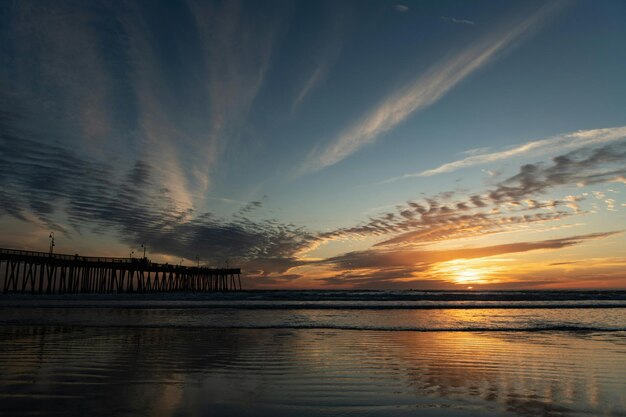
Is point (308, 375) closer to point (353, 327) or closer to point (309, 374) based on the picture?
point (309, 374)

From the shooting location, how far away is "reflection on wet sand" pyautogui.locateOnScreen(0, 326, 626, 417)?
5324 millimetres

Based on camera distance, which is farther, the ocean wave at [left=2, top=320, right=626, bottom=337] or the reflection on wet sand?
the ocean wave at [left=2, top=320, right=626, bottom=337]

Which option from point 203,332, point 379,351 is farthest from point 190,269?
point 379,351

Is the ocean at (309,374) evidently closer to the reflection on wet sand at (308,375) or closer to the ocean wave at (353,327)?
the reflection on wet sand at (308,375)

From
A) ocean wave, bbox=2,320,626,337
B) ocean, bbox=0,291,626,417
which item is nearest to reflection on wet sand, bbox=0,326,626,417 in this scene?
ocean, bbox=0,291,626,417

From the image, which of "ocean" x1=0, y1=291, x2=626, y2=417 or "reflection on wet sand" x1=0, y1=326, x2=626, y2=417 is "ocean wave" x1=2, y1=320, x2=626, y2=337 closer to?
"ocean" x1=0, y1=291, x2=626, y2=417

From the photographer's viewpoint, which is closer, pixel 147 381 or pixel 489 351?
pixel 147 381

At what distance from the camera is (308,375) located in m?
7.13

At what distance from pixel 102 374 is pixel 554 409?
7.43m

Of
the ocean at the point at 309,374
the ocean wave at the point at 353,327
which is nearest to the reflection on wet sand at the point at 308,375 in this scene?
the ocean at the point at 309,374

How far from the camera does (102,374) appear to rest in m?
7.24

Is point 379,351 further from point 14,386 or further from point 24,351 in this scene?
point 24,351

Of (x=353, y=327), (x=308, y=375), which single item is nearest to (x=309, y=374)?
(x=308, y=375)

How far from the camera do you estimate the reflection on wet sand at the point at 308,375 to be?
5.32 meters
